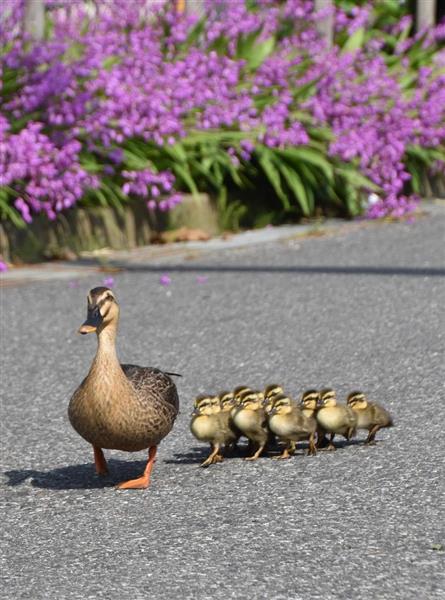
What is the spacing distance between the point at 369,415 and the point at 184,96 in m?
6.42

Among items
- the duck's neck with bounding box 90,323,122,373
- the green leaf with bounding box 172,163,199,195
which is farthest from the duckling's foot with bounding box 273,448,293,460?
the green leaf with bounding box 172,163,199,195

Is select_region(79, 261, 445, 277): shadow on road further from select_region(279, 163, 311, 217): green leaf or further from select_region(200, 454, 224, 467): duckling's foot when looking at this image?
select_region(200, 454, 224, 467): duckling's foot

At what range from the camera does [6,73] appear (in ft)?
35.6

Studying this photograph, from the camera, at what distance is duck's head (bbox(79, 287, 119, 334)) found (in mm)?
5046

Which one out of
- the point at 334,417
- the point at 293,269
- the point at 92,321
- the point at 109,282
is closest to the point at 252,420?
the point at 334,417

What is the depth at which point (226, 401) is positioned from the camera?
18.4 feet

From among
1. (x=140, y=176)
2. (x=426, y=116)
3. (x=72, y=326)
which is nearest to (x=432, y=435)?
(x=72, y=326)

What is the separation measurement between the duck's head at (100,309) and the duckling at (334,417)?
3.10 feet

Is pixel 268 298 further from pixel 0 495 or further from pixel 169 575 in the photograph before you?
pixel 169 575

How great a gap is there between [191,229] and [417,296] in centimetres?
337

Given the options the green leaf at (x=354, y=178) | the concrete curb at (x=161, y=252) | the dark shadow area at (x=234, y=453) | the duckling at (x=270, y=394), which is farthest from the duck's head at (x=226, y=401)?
the green leaf at (x=354, y=178)

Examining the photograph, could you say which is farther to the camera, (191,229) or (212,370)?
(191,229)

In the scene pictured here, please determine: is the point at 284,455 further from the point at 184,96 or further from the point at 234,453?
the point at 184,96

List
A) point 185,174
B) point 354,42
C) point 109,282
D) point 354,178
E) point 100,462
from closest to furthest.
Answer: point 100,462 < point 109,282 < point 185,174 < point 354,178 < point 354,42
